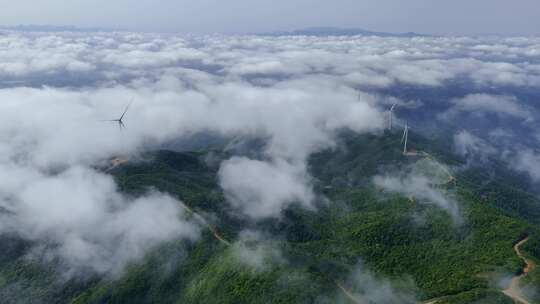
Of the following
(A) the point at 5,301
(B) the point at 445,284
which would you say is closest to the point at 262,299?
(B) the point at 445,284

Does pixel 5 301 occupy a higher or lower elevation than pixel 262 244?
lower

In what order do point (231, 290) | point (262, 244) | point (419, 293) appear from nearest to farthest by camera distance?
point (419, 293), point (231, 290), point (262, 244)

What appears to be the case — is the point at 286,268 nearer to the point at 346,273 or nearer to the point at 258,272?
the point at 258,272

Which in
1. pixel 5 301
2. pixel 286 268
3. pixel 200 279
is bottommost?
pixel 5 301

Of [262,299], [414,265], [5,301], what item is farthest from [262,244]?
[5,301]

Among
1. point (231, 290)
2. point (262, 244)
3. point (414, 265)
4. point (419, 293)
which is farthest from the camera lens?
point (262, 244)

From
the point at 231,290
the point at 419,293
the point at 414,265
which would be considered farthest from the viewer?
the point at 414,265

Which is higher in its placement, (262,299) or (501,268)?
(501,268)

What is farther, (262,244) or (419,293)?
(262,244)

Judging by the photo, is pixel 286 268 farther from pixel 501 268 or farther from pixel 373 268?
pixel 501 268
